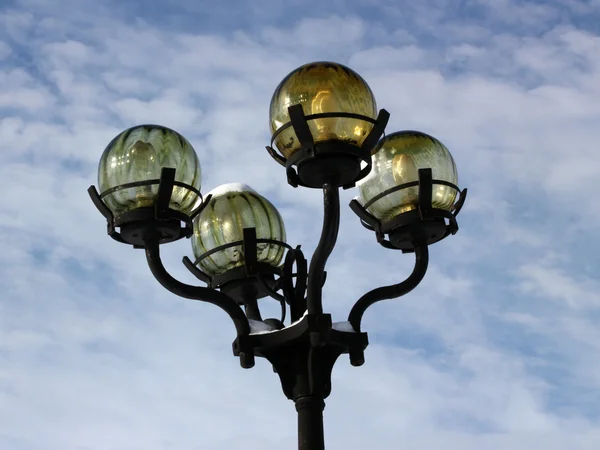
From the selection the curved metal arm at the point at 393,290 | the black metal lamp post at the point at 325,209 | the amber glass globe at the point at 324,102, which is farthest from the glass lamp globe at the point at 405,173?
the amber glass globe at the point at 324,102

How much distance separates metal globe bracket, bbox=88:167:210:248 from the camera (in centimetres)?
530

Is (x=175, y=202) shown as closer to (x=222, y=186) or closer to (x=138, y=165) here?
(x=138, y=165)

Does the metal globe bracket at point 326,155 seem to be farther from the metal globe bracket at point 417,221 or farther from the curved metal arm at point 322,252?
the metal globe bracket at point 417,221

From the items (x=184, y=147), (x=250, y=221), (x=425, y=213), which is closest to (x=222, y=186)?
(x=250, y=221)

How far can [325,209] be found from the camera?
16.7 ft

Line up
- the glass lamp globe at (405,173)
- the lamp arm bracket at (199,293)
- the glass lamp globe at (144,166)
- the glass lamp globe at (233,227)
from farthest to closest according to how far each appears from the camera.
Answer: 1. the glass lamp globe at (233,227)
2. the glass lamp globe at (405,173)
3. the glass lamp globe at (144,166)
4. the lamp arm bracket at (199,293)

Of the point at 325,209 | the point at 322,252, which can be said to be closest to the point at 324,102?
the point at 325,209

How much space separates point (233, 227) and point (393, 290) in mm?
1113

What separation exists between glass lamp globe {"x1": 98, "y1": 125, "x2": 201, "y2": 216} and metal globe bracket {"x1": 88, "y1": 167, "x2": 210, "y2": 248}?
0.03 m

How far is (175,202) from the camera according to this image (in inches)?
214

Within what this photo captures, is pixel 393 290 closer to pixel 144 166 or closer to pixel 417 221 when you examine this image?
pixel 417 221

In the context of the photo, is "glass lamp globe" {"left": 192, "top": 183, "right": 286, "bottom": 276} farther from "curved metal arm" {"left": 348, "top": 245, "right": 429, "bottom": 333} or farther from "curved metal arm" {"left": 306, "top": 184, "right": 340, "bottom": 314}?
"curved metal arm" {"left": 306, "top": 184, "right": 340, "bottom": 314}

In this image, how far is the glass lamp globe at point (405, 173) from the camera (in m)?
5.70

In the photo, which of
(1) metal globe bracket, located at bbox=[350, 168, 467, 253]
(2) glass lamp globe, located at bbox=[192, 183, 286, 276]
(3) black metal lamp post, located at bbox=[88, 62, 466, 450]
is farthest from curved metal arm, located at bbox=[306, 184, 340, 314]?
(2) glass lamp globe, located at bbox=[192, 183, 286, 276]
